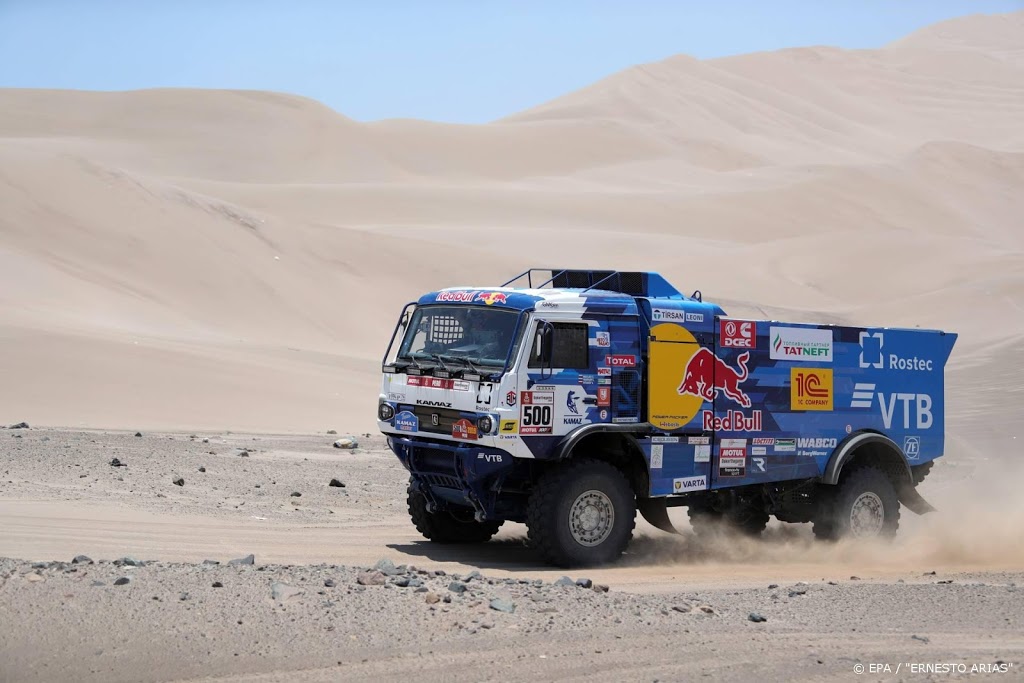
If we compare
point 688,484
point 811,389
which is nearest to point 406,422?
point 688,484

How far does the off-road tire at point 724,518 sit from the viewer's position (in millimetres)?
13781

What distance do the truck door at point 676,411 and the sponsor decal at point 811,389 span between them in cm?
111

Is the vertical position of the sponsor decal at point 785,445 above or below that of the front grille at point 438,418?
below

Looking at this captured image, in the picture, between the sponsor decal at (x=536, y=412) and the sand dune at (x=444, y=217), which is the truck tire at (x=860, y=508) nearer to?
the sponsor decal at (x=536, y=412)

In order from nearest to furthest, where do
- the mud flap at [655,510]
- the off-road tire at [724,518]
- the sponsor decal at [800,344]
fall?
the mud flap at [655,510]
the sponsor decal at [800,344]
the off-road tire at [724,518]

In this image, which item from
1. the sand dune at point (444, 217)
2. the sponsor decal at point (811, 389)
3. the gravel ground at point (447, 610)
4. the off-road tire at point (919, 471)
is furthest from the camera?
the sand dune at point (444, 217)

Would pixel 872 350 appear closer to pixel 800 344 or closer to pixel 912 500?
pixel 800 344

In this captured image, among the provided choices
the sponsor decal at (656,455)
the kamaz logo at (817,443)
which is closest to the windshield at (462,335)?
the sponsor decal at (656,455)

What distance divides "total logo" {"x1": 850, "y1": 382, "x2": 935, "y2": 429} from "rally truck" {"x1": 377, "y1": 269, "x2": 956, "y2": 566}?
2cm

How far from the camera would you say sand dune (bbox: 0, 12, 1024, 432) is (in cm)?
2916

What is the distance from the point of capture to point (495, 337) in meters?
11.7

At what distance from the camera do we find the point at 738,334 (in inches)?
504

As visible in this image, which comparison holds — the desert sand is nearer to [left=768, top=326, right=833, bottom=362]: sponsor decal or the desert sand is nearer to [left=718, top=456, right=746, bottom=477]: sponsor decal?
[left=718, top=456, right=746, bottom=477]: sponsor decal

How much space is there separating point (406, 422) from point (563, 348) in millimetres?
1688
